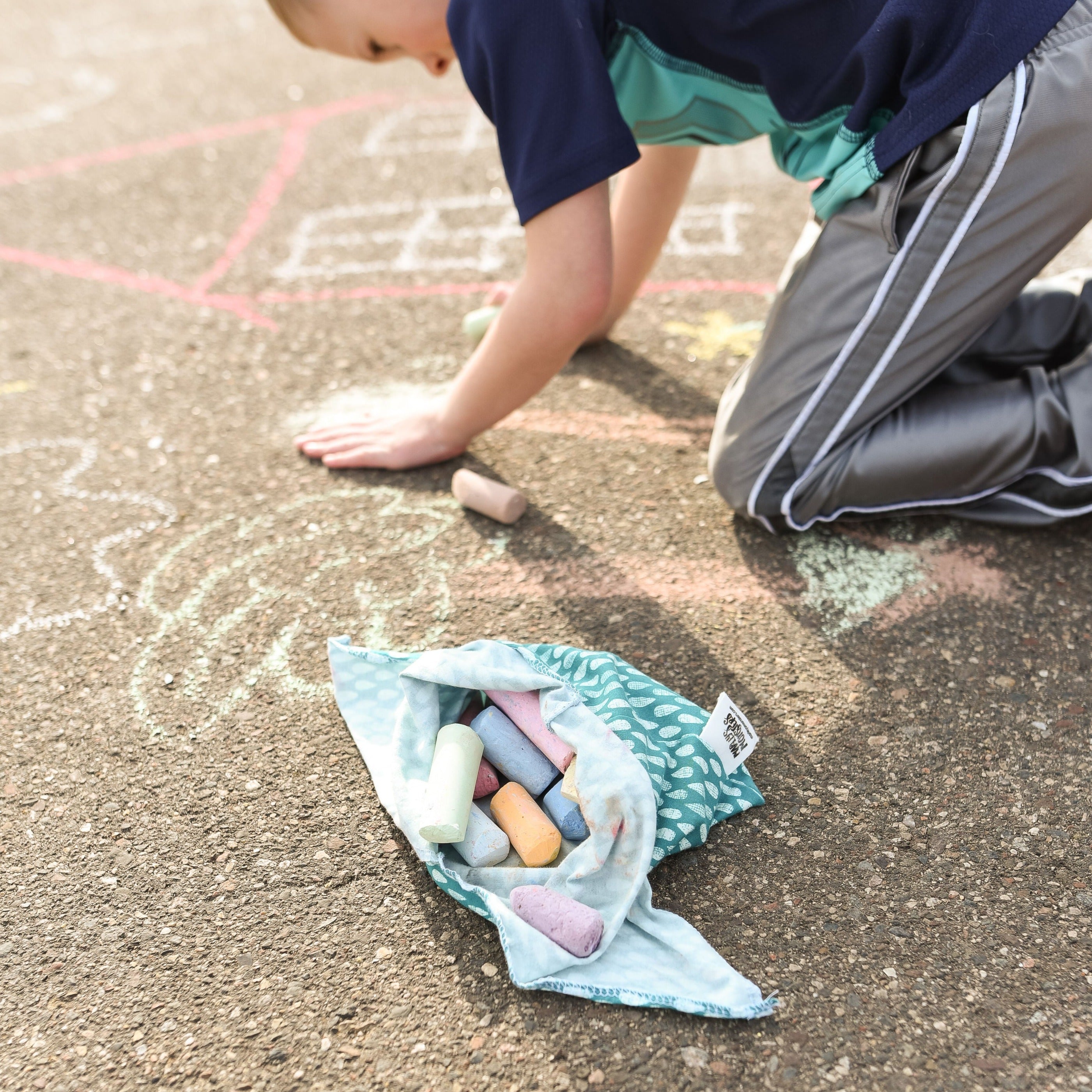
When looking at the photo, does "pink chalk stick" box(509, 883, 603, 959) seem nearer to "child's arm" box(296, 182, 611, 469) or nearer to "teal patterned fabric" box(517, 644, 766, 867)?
"teal patterned fabric" box(517, 644, 766, 867)

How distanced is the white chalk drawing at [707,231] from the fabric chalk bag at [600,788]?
170cm

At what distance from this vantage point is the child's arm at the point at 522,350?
176 centimetres

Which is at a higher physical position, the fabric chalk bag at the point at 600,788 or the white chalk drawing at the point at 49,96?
the fabric chalk bag at the point at 600,788

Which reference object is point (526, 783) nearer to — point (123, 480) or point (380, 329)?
point (123, 480)

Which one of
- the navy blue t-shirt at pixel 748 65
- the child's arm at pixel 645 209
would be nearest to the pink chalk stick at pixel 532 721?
the navy blue t-shirt at pixel 748 65

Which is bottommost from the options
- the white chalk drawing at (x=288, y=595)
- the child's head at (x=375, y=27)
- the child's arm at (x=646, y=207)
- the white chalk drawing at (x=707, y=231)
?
the white chalk drawing at (x=288, y=595)

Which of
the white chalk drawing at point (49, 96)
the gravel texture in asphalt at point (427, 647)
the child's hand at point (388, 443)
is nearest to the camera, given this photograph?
the gravel texture in asphalt at point (427, 647)

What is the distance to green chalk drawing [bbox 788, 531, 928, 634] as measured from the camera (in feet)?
5.84

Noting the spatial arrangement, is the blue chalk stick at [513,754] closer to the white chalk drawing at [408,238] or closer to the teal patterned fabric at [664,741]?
the teal patterned fabric at [664,741]

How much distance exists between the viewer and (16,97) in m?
4.51

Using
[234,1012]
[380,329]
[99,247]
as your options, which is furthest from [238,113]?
[234,1012]

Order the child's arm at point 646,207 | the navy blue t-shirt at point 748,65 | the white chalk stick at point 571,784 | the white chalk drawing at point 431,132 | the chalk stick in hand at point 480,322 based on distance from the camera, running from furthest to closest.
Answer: the white chalk drawing at point 431,132 < the chalk stick in hand at point 480,322 < the child's arm at point 646,207 < the navy blue t-shirt at point 748,65 < the white chalk stick at point 571,784

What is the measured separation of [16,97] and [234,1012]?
456 cm

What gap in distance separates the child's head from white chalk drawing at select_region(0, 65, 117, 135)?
9.50 feet
